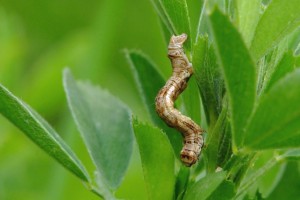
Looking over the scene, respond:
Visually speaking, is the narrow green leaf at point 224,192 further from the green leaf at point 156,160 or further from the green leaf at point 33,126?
the green leaf at point 33,126

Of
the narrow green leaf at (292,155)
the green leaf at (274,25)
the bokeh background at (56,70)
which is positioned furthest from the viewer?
the bokeh background at (56,70)

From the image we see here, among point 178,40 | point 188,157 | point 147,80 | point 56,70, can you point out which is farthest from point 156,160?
point 56,70

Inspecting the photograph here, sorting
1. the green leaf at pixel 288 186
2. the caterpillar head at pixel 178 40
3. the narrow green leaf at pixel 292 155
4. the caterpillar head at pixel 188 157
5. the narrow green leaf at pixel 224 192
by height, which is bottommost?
the green leaf at pixel 288 186

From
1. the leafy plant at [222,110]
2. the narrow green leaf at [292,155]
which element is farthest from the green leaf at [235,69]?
the narrow green leaf at [292,155]

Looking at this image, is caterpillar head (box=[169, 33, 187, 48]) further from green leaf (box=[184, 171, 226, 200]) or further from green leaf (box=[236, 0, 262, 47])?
green leaf (box=[184, 171, 226, 200])

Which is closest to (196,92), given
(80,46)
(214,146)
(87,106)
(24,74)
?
(214,146)

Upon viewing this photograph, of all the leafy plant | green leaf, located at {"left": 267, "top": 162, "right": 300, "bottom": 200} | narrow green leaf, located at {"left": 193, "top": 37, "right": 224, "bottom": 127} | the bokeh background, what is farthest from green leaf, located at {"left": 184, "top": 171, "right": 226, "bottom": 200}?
the bokeh background
